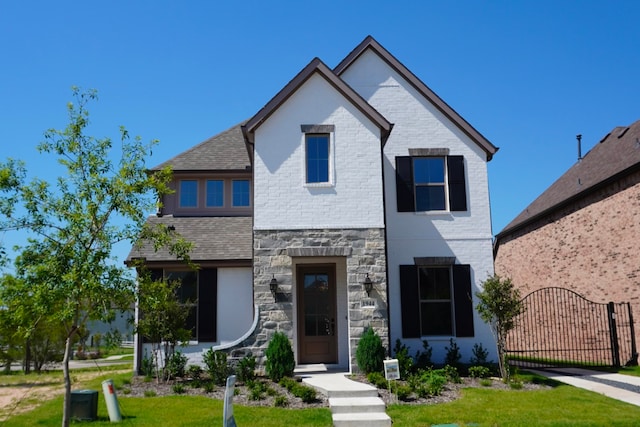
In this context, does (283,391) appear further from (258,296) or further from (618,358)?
(618,358)

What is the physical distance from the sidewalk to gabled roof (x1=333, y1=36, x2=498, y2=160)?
6.28 metres

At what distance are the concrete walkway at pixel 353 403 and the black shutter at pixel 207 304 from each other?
4029mm

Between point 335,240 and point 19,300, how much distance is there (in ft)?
25.6

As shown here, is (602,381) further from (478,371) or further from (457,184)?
(457,184)

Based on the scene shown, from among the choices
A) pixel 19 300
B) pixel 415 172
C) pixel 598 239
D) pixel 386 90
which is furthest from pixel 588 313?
pixel 19 300

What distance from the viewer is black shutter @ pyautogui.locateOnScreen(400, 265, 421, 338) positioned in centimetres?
1527

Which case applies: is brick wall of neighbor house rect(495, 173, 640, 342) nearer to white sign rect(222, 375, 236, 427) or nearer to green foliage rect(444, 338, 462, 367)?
green foliage rect(444, 338, 462, 367)

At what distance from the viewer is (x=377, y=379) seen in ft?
40.1

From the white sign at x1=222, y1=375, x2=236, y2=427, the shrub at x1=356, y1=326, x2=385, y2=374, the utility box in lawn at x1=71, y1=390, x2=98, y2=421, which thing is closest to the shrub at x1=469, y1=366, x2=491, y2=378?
the shrub at x1=356, y1=326, x2=385, y2=374

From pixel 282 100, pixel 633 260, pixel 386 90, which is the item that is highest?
pixel 386 90

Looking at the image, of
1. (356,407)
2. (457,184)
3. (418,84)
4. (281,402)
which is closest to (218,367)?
(281,402)

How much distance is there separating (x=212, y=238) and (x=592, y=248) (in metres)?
13.0

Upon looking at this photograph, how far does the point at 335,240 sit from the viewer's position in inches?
551

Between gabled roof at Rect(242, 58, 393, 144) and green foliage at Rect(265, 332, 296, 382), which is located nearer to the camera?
green foliage at Rect(265, 332, 296, 382)
